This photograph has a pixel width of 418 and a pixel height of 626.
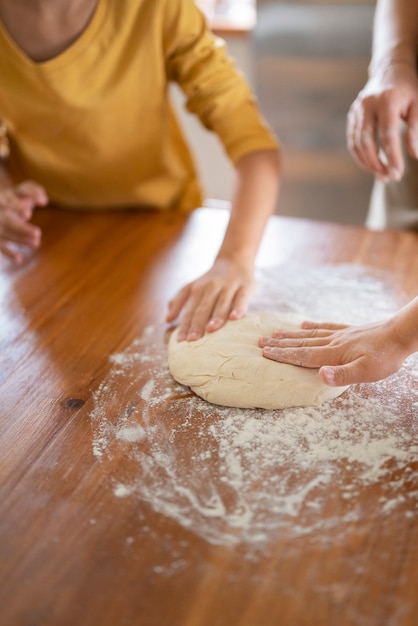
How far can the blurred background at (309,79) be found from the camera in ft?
7.11

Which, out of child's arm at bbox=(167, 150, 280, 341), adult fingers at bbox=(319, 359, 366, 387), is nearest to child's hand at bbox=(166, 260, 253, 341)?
child's arm at bbox=(167, 150, 280, 341)

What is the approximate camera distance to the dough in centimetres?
92

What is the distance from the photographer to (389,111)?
45.8 inches

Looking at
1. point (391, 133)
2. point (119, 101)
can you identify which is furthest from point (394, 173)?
point (119, 101)

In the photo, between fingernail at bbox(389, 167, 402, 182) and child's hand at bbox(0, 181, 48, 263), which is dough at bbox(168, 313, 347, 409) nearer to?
fingernail at bbox(389, 167, 402, 182)

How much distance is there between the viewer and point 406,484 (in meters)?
0.78

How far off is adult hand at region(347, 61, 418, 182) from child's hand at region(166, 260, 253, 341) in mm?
291

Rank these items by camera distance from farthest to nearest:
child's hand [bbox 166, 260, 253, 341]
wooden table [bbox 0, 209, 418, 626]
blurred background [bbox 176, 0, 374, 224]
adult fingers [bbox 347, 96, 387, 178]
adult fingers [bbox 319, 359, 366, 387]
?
blurred background [bbox 176, 0, 374, 224], adult fingers [bbox 347, 96, 387, 178], child's hand [bbox 166, 260, 253, 341], adult fingers [bbox 319, 359, 366, 387], wooden table [bbox 0, 209, 418, 626]

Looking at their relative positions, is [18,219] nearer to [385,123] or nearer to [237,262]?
[237,262]

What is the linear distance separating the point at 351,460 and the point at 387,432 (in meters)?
0.07

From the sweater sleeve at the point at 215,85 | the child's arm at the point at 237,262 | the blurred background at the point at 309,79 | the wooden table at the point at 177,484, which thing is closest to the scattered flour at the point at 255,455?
the wooden table at the point at 177,484

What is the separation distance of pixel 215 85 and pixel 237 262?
0.39 meters

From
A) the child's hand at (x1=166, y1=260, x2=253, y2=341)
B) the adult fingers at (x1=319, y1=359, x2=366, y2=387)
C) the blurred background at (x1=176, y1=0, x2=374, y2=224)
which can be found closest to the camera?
the adult fingers at (x1=319, y1=359, x2=366, y2=387)

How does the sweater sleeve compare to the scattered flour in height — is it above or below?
above
